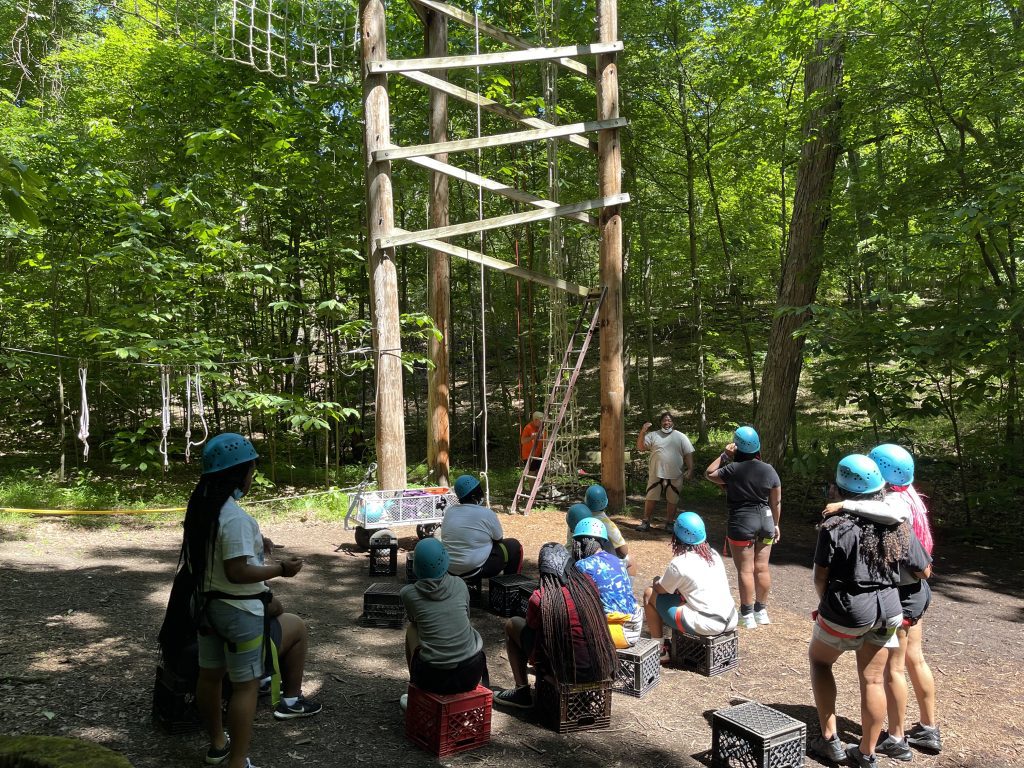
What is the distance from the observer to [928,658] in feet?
17.5

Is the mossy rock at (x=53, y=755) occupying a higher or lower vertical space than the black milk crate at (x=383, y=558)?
higher

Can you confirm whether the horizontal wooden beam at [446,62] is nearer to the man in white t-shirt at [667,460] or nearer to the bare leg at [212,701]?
the man in white t-shirt at [667,460]

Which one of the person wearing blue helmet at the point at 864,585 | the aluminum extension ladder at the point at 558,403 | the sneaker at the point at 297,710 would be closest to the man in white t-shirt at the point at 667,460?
the aluminum extension ladder at the point at 558,403

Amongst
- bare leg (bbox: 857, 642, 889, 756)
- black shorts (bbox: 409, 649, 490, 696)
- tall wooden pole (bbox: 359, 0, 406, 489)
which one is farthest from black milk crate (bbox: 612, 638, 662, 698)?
tall wooden pole (bbox: 359, 0, 406, 489)

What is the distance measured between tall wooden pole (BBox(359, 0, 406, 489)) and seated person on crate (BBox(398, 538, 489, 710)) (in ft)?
17.7

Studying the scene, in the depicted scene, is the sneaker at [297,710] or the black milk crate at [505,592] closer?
the sneaker at [297,710]

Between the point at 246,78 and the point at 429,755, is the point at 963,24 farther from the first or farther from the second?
the point at 246,78

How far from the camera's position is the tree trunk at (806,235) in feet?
34.0

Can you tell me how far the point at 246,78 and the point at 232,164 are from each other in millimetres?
1509

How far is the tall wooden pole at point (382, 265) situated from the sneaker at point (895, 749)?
6.34 m

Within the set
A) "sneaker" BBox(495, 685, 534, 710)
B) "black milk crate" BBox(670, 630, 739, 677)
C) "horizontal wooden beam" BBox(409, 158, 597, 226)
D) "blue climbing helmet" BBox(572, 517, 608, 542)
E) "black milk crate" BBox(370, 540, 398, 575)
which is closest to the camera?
"sneaker" BBox(495, 685, 534, 710)

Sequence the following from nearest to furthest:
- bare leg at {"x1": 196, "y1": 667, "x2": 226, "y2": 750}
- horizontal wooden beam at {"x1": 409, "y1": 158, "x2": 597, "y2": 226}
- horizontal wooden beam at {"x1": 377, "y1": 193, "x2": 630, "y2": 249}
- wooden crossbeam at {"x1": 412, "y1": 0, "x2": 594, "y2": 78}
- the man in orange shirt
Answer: bare leg at {"x1": 196, "y1": 667, "x2": 226, "y2": 750} < horizontal wooden beam at {"x1": 377, "y1": 193, "x2": 630, "y2": 249} < horizontal wooden beam at {"x1": 409, "y1": 158, "x2": 597, "y2": 226} < wooden crossbeam at {"x1": 412, "y1": 0, "x2": 594, "y2": 78} < the man in orange shirt

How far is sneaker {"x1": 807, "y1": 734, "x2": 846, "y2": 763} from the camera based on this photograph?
12.0ft

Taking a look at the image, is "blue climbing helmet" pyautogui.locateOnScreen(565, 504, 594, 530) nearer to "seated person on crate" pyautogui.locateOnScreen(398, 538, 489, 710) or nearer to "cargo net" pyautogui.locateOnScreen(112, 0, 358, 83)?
"seated person on crate" pyautogui.locateOnScreen(398, 538, 489, 710)
